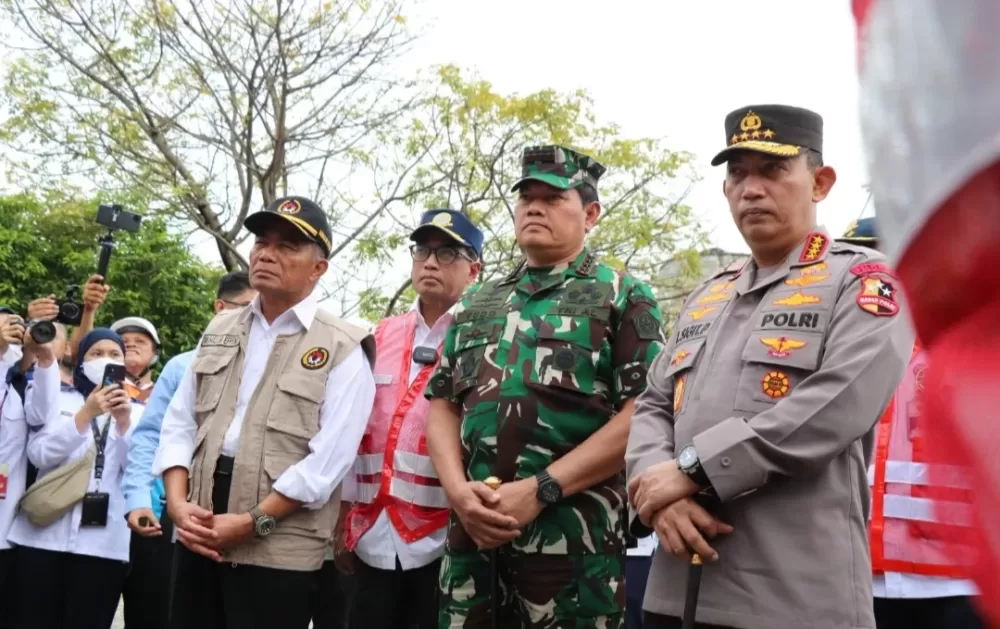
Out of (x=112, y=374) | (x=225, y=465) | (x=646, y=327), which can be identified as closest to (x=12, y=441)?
(x=112, y=374)

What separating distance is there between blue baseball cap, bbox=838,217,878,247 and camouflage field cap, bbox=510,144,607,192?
1.05 m

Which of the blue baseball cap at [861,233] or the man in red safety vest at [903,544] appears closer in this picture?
the man in red safety vest at [903,544]

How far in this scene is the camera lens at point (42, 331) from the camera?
4.89 m

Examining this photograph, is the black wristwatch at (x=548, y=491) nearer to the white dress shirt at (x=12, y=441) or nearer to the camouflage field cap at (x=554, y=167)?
the camouflage field cap at (x=554, y=167)

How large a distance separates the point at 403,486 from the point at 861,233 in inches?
83.8

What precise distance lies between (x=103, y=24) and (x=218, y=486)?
9.70 meters

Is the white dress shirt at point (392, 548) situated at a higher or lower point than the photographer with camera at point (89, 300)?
lower

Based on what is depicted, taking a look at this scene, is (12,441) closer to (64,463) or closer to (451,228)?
(64,463)

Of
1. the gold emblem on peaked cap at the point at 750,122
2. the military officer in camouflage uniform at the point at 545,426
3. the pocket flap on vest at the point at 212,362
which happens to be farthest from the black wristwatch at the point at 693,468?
the pocket flap on vest at the point at 212,362

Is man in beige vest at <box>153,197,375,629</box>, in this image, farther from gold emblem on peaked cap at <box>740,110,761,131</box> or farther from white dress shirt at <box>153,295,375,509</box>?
gold emblem on peaked cap at <box>740,110,761,131</box>

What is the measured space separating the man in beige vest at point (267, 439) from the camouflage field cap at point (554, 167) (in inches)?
40.7

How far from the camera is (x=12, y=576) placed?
5207 mm

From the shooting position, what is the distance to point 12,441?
5.23m

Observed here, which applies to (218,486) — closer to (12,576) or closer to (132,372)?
(12,576)
